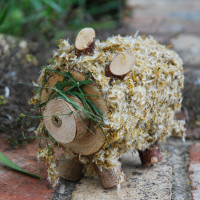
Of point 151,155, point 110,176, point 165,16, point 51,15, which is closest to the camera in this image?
point 110,176

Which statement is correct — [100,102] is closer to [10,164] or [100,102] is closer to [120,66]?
[120,66]

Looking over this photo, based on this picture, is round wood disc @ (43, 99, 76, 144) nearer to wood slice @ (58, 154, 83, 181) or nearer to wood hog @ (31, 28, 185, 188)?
wood hog @ (31, 28, 185, 188)

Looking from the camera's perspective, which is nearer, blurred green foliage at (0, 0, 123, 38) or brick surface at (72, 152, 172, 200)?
brick surface at (72, 152, 172, 200)

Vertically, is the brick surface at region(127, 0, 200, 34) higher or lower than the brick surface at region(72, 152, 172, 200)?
higher

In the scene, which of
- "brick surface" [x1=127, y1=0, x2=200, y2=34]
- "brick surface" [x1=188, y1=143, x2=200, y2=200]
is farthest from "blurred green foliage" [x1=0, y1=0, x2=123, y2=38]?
"brick surface" [x1=188, y1=143, x2=200, y2=200]

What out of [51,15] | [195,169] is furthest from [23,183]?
[51,15]

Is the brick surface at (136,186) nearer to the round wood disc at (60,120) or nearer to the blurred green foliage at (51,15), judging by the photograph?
the round wood disc at (60,120)

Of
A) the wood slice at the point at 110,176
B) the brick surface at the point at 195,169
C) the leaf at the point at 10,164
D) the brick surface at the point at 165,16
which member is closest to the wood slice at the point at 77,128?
the wood slice at the point at 110,176

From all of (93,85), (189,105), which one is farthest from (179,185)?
(189,105)
